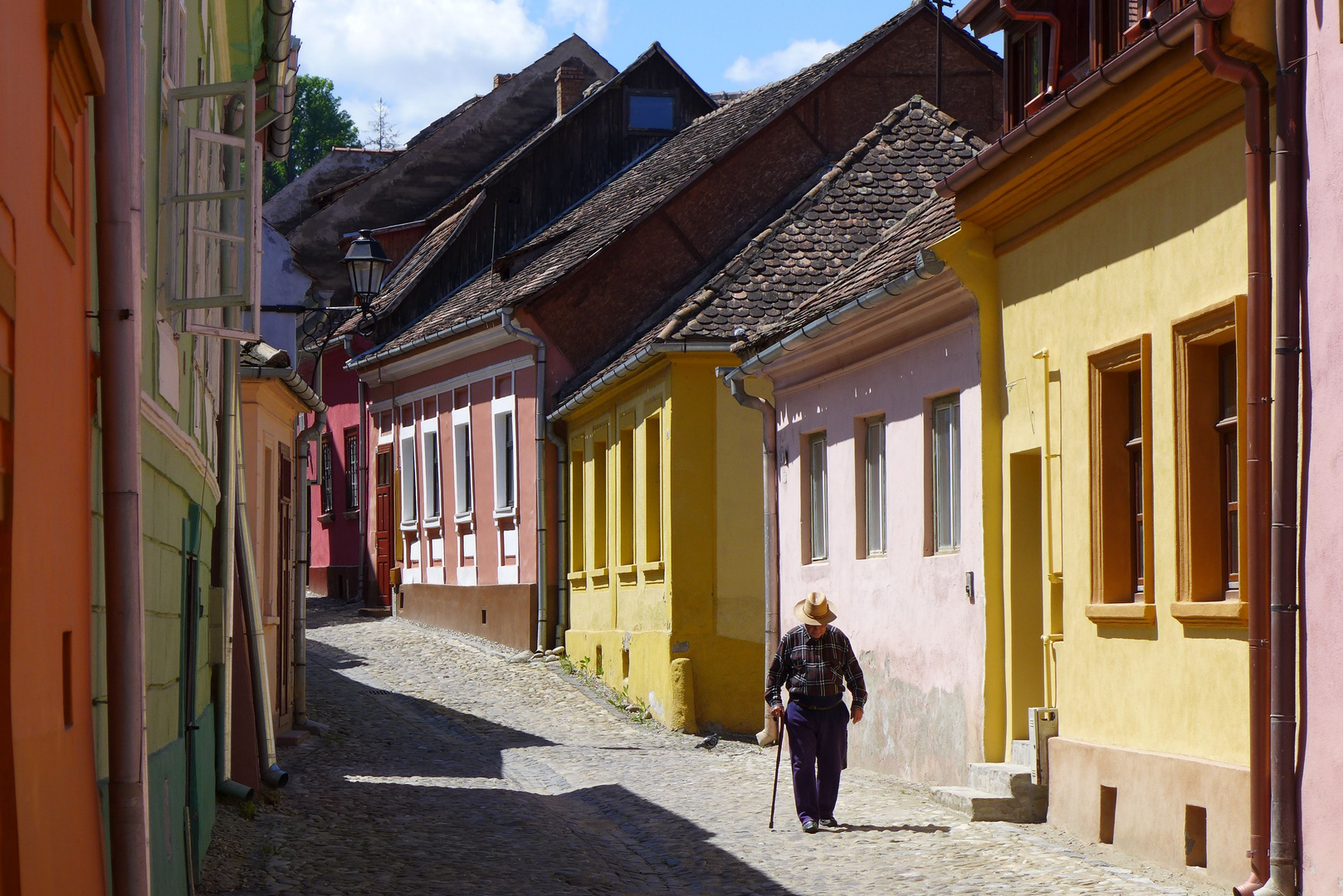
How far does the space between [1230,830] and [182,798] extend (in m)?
5.19

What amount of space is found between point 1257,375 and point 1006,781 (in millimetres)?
4012

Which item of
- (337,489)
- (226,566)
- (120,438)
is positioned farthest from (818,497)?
(337,489)

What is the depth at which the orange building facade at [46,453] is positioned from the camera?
4531 millimetres

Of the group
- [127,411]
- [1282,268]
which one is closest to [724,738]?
[1282,268]

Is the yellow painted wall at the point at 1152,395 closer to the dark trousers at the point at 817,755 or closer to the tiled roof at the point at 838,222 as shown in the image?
the dark trousers at the point at 817,755

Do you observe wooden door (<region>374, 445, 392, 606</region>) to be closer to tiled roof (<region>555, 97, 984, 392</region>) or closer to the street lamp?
tiled roof (<region>555, 97, 984, 392</region>)

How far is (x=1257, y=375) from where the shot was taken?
8.51 metres

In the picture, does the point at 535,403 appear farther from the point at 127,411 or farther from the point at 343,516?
the point at 127,411

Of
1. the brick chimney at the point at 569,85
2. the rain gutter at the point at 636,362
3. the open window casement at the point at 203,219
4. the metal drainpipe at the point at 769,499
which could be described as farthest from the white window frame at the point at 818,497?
the brick chimney at the point at 569,85

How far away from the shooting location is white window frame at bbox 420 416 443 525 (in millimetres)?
29344

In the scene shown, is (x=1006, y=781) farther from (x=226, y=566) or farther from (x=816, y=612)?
(x=226, y=566)

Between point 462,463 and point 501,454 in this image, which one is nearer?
point 501,454

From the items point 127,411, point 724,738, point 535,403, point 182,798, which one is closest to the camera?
point 127,411

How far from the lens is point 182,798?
8.91m
